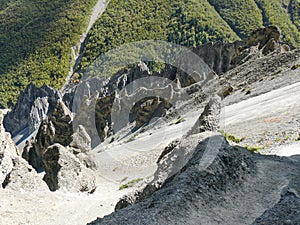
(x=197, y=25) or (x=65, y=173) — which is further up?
(x=65, y=173)

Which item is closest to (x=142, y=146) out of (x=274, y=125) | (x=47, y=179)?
(x=47, y=179)

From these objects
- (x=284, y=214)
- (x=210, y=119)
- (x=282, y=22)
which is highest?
(x=284, y=214)

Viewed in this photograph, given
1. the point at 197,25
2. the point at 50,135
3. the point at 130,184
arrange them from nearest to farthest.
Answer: the point at 130,184
the point at 50,135
the point at 197,25

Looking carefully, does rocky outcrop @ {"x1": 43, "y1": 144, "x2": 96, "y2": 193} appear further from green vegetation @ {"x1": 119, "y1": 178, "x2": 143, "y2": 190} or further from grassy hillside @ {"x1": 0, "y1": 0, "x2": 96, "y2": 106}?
grassy hillside @ {"x1": 0, "y1": 0, "x2": 96, "y2": 106}

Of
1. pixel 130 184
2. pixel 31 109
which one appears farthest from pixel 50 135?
pixel 31 109

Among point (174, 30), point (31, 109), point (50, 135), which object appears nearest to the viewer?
point (50, 135)

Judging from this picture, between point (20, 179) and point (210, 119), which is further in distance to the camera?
point (20, 179)

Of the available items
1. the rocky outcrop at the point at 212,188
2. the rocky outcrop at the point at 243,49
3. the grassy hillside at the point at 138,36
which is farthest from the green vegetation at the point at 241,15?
the rocky outcrop at the point at 212,188

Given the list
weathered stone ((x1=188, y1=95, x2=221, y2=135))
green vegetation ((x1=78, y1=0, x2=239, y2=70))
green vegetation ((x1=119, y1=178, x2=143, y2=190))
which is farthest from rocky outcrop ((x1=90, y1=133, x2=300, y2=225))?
green vegetation ((x1=78, y1=0, x2=239, y2=70))

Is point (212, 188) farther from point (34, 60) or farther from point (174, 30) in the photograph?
point (34, 60)
